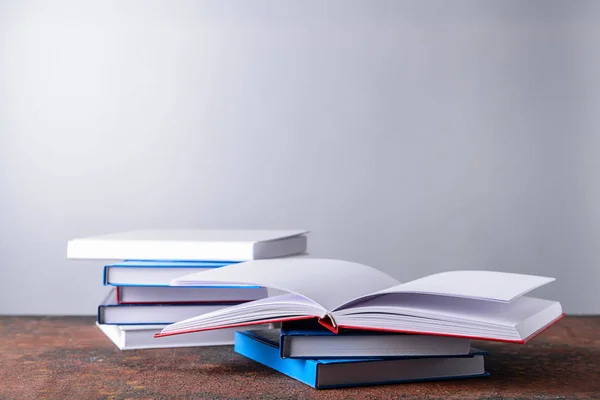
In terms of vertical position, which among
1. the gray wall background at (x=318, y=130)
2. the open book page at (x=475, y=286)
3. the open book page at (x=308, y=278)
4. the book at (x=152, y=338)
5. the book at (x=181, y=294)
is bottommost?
the book at (x=152, y=338)

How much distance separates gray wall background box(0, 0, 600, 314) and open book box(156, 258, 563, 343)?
1217mm

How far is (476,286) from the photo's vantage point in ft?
2.53

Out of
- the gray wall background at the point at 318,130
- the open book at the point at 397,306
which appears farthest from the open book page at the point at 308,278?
the gray wall background at the point at 318,130

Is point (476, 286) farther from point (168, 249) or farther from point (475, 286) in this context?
point (168, 249)

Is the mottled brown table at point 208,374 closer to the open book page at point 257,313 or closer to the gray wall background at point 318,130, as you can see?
the open book page at point 257,313

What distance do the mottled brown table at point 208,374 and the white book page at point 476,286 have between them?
104 mm

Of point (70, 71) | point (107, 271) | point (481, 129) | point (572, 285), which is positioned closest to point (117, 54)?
point (70, 71)

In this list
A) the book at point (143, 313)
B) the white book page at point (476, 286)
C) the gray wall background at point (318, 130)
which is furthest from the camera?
the gray wall background at point (318, 130)

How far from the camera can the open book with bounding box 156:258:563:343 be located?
28.3 inches

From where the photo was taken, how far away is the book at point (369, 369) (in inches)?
28.8

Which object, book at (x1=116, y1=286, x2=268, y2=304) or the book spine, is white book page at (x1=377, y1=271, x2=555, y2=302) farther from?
book at (x1=116, y1=286, x2=268, y2=304)

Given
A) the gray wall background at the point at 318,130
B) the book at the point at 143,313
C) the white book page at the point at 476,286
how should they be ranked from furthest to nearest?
the gray wall background at the point at 318,130 → the book at the point at 143,313 → the white book page at the point at 476,286

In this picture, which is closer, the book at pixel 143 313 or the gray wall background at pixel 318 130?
the book at pixel 143 313

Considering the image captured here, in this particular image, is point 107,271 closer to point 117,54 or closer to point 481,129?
point 117,54
